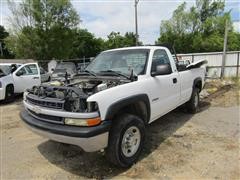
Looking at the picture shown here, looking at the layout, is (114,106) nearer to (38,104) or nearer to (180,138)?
(38,104)

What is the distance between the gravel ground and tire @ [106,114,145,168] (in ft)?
0.61

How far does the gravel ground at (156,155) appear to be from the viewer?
3316mm

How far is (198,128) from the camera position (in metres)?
5.14

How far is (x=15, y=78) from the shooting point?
9.45 metres

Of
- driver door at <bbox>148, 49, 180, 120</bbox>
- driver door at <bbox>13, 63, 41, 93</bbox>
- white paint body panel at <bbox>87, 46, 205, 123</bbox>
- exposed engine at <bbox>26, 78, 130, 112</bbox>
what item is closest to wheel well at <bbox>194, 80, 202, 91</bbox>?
white paint body panel at <bbox>87, 46, 205, 123</bbox>

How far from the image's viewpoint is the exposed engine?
2953 mm

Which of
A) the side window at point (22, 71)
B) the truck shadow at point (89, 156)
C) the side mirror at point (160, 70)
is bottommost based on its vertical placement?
the truck shadow at point (89, 156)

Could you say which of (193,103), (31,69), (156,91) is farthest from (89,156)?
(31,69)

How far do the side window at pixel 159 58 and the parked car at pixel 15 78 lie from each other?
6.87 metres

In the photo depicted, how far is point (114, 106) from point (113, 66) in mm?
1500

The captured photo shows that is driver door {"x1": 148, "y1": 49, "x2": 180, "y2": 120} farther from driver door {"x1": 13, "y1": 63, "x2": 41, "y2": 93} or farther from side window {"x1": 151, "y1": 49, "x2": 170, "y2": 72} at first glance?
driver door {"x1": 13, "y1": 63, "x2": 41, "y2": 93}

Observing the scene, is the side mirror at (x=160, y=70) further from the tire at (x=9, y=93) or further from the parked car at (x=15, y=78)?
the tire at (x=9, y=93)

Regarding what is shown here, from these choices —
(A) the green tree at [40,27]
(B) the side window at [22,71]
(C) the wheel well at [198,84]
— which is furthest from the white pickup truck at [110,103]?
(A) the green tree at [40,27]

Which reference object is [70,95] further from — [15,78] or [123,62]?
[15,78]
